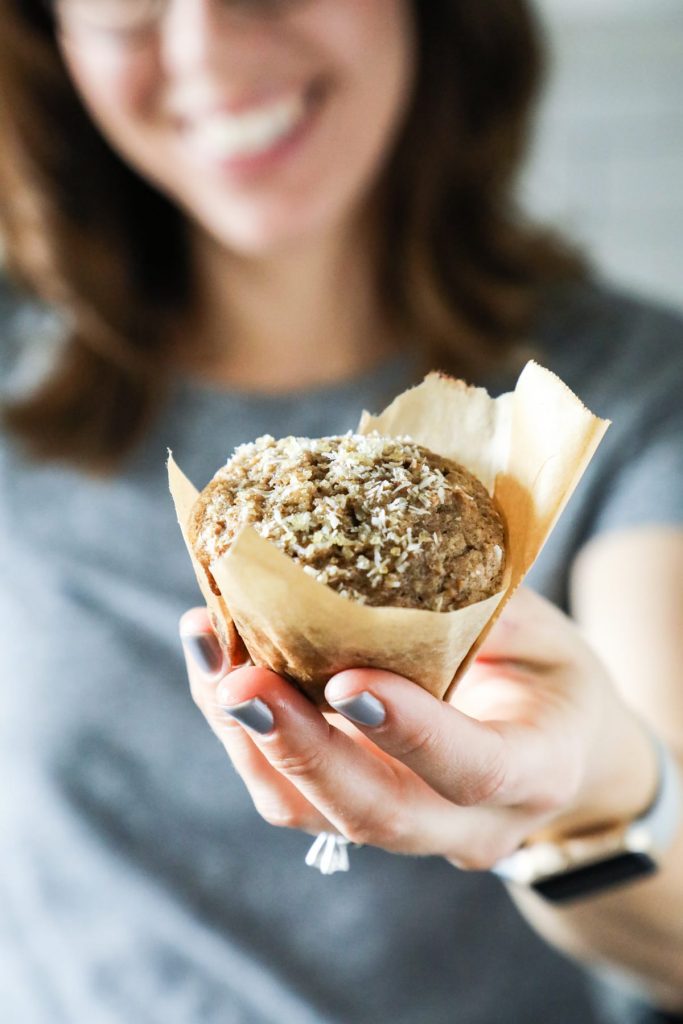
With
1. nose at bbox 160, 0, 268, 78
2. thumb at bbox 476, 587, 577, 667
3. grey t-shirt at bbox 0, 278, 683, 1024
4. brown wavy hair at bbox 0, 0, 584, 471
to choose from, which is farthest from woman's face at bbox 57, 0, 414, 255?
thumb at bbox 476, 587, 577, 667

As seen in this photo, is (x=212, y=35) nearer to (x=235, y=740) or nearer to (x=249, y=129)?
(x=249, y=129)

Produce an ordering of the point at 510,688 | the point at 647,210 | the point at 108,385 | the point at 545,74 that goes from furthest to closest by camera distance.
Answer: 1. the point at 647,210
2. the point at 545,74
3. the point at 108,385
4. the point at 510,688

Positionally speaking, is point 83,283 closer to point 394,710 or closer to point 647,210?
point 394,710

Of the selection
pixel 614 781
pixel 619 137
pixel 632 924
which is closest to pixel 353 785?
pixel 614 781

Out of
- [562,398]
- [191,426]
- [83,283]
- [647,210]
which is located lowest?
[562,398]

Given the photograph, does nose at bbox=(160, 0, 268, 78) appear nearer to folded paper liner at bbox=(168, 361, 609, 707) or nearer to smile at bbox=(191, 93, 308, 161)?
smile at bbox=(191, 93, 308, 161)

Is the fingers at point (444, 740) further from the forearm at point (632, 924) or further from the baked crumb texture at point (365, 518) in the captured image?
the forearm at point (632, 924)

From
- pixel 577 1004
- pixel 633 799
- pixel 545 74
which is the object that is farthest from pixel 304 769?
pixel 545 74

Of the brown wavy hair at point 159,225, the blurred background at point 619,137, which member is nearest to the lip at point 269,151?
the brown wavy hair at point 159,225
